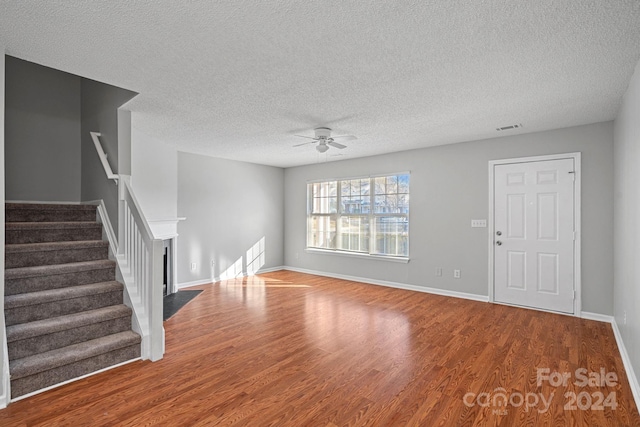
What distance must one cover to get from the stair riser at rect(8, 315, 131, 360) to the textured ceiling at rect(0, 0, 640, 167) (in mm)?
2116

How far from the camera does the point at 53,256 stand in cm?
302

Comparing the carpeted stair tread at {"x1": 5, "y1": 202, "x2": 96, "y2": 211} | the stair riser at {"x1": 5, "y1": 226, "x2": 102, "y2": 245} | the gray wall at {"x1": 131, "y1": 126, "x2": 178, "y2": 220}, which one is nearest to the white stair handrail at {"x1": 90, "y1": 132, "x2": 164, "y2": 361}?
the stair riser at {"x1": 5, "y1": 226, "x2": 102, "y2": 245}

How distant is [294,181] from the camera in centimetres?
737

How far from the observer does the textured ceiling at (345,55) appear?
1.79m

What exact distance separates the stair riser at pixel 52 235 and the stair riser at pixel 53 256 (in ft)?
1.05

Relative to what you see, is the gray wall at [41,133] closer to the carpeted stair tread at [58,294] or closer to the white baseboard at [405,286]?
the carpeted stair tread at [58,294]

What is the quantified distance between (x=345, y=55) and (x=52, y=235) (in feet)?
11.1

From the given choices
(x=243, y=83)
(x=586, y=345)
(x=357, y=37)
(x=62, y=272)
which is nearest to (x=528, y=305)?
(x=586, y=345)

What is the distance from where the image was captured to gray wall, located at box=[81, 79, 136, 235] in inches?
135

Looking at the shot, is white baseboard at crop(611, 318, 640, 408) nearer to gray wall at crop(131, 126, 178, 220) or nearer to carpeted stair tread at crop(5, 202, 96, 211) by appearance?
carpeted stair tread at crop(5, 202, 96, 211)

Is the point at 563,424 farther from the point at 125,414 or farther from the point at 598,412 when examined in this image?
the point at 125,414

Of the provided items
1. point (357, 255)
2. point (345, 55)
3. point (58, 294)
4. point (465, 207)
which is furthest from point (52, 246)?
point (465, 207)

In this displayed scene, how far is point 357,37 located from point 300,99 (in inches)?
47.1

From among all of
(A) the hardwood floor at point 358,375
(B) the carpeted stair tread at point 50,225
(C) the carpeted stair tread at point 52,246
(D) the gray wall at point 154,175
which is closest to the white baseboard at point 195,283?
(D) the gray wall at point 154,175
